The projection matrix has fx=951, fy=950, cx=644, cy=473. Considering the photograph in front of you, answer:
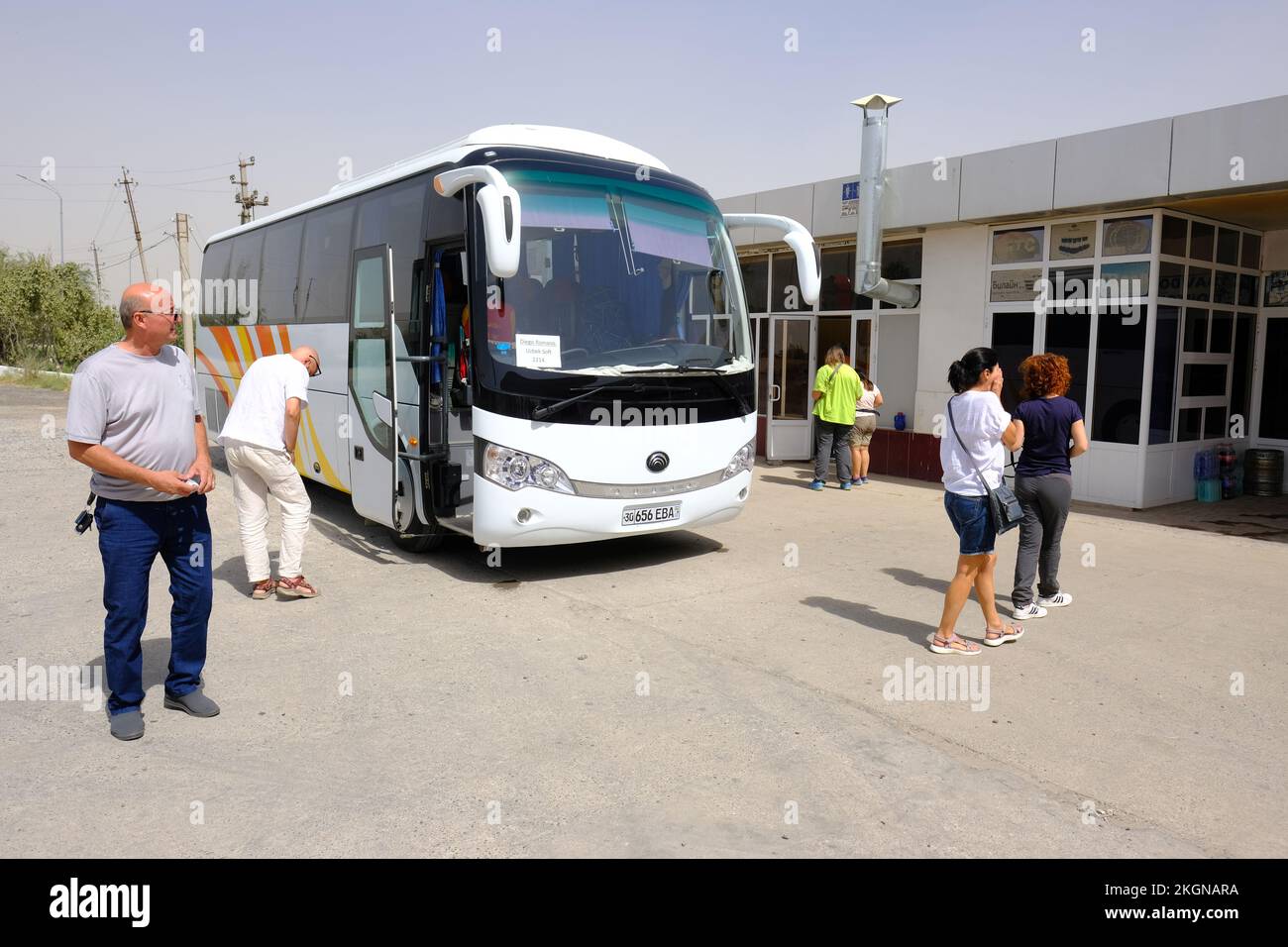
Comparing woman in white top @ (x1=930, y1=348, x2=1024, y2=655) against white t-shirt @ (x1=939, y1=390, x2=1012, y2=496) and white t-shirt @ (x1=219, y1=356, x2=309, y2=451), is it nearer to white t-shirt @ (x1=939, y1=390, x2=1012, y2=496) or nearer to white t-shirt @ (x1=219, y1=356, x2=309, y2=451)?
white t-shirt @ (x1=939, y1=390, x2=1012, y2=496)

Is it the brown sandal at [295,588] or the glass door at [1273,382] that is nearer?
the brown sandal at [295,588]

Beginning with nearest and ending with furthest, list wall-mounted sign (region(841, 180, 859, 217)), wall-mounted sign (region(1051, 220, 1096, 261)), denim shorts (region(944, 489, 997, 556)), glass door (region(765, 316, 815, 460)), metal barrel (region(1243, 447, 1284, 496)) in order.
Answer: denim shorts (region(944, 489, 997, 556)) → wall-mounted sign (region(1051, 220, 1096, 261)) → metal barrel (region(1243, 447, 1284, 496)) → wall-mounted sign (region(841, 180, 859, 217)) → glass door (region(765, 316, 815, 460))

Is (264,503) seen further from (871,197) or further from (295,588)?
(871,197)

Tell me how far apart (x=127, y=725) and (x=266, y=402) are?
9.27 feet

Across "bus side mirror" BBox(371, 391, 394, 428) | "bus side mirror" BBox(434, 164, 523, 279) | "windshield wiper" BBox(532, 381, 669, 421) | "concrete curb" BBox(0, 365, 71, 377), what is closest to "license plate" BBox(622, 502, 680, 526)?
"windshield wiper" BBox(532, 381, 669, 421)

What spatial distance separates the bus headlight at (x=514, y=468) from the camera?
680 centimetres

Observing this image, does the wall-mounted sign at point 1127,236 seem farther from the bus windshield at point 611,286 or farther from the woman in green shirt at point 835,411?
the bus windshield at point 611,286

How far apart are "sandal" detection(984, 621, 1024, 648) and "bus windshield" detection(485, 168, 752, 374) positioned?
9.50ft

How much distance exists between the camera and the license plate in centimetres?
726

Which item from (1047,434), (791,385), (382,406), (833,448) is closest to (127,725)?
(382,406)

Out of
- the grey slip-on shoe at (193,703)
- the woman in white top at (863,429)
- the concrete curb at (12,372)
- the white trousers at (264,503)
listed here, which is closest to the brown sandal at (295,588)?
the white trousers at (264,503)

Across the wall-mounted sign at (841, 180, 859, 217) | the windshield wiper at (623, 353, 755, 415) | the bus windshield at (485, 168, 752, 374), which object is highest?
the wall-mounted sign at (841, 180, 859, 217)

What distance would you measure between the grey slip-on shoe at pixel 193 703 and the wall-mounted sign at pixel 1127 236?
11032 millimetres

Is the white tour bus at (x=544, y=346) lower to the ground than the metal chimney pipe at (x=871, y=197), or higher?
lower
